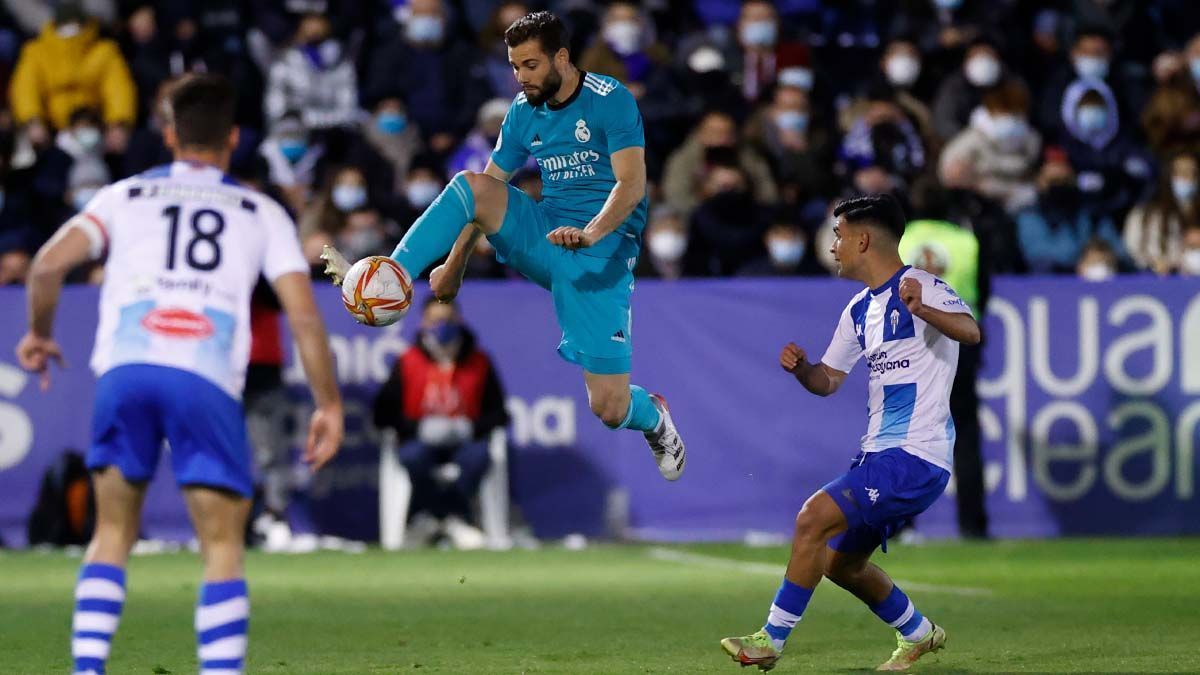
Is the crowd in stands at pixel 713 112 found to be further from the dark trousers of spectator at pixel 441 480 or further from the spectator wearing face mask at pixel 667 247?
the dark trousers of spectator at pixel 441 480

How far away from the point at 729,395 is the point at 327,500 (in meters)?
3.07

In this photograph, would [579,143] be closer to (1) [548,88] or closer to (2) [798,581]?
(1) [548,88]

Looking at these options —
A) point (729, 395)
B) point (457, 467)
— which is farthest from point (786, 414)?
point (457, 467)

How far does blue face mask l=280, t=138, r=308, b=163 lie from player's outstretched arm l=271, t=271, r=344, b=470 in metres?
11.4

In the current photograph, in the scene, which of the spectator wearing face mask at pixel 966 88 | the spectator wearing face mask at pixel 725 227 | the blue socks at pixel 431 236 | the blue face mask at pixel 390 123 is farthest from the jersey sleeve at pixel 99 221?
the spectator wearing face mask at pixel 966 88

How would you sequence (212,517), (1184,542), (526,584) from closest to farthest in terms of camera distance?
(212,517), (526,584), (1184,542)

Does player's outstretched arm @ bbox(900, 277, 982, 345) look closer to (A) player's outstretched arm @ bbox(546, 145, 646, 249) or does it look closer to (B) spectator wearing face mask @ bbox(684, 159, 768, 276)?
(A) player's outstretched arm @ bbox(546, 145, 646, 249)

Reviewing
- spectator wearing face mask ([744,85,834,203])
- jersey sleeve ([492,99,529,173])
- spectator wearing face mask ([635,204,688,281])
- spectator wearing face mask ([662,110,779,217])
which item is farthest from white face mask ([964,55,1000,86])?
jersey sleeve ([492,99,529,173])

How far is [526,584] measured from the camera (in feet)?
41.0

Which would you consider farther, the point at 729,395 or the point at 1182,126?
the point at 1182,126

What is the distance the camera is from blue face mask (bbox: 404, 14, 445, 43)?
1864 centimetres

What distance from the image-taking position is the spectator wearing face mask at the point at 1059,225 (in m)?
16.7

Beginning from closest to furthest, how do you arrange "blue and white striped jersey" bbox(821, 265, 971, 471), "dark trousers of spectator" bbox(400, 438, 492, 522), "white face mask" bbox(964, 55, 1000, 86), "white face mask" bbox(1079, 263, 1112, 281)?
"blue and white striped jersey" bbox(821, 265, 971, 471) < "dark trousers of spectator" bbox(400, 438, 492, 522) < "white face mask" bbox(1079, 263, 1112, 281) < "white face mask" bbox(964, 55, 1000, 86)

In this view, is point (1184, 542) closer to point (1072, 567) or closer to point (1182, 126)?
point (1072, 567)
